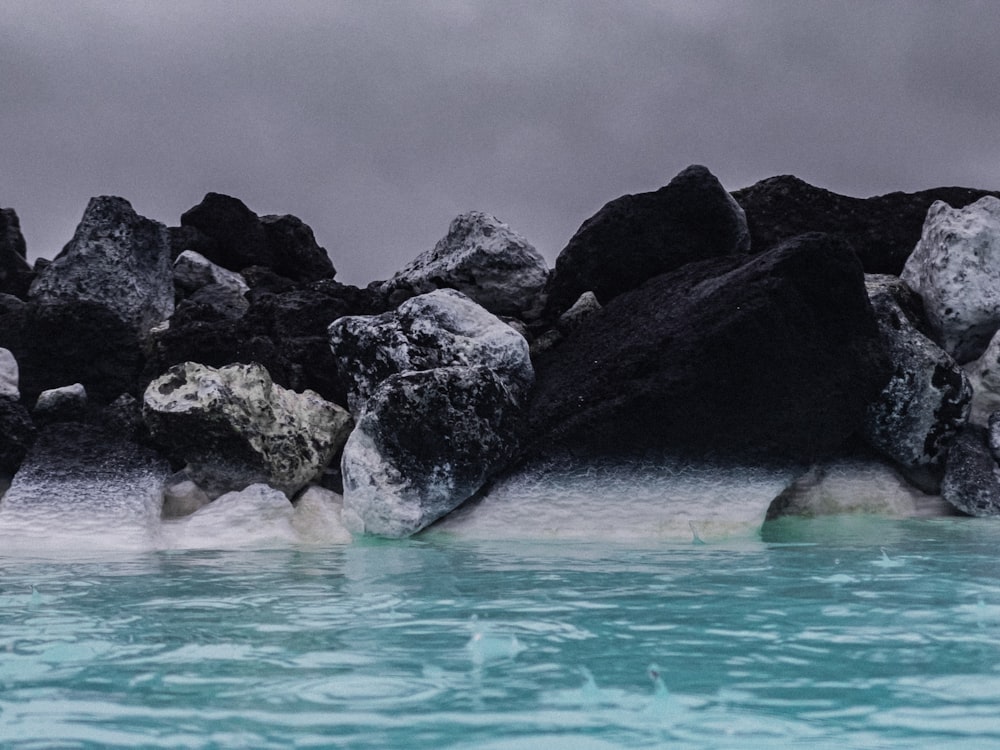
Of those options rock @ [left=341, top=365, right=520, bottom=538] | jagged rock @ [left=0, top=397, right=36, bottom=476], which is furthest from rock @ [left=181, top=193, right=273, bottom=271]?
rock @ [left=341, top=365, right=520, bottom=538]

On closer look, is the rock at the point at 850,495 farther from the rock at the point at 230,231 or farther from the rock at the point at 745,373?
the rock at the point at 230,231

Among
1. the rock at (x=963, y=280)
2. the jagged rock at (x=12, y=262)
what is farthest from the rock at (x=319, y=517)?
the jagged rock at (x=12, y=262)

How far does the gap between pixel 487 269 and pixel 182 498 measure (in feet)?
16.6

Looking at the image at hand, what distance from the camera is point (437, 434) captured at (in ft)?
31.4

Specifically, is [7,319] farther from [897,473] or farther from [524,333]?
[897,473]

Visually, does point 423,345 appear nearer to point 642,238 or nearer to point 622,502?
point 622,502

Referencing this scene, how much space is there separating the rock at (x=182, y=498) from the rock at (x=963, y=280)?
912 centimetres

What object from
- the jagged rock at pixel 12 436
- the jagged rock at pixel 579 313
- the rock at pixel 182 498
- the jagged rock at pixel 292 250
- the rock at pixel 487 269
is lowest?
the rock at pixel 182 498

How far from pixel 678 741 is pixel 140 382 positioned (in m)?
10.1

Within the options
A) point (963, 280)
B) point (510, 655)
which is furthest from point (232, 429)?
point (963, 280)

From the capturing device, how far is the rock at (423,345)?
10.5 m

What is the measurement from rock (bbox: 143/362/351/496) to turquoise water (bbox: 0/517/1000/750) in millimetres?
2814

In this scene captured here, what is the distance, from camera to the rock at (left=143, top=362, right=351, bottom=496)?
9695 mm

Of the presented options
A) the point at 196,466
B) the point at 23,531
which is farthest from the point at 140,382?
the point at 23,531
